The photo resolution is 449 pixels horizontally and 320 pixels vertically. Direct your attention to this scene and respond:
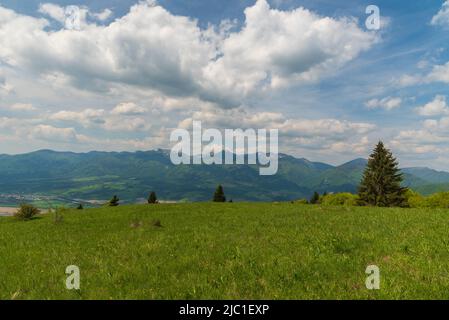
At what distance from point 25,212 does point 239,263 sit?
3829 cm

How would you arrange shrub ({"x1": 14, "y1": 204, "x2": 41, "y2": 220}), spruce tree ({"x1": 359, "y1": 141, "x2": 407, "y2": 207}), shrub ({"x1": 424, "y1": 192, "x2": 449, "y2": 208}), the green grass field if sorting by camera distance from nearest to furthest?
the green grass field, shrub ({"x1": 14, "y1": 204, "x2": 41, "y2": 220}), spruce tree ({"x1": 359, "y1": 141, "x2": 407, "y2": 207}), shrub ({"x1": 424, "y1": 192, "x2": 449, "y2": 208})

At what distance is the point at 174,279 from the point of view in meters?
10.1

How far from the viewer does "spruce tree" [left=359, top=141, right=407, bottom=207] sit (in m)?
79.5

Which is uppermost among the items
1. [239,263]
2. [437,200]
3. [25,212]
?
[239,263]

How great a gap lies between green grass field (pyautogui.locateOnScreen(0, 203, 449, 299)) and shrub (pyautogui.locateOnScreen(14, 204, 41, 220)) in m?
23.9

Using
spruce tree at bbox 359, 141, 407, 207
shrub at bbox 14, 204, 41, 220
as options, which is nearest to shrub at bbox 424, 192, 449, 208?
spruce tree at bbox 359, 141, 407, 207

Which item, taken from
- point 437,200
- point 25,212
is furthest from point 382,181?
point 25,212

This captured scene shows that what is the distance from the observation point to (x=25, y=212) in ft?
131

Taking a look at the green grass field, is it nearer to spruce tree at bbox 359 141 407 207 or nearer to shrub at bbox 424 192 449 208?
spruce tree at bbox 359 141 407 207

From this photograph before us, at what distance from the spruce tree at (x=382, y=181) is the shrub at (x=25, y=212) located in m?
72.7

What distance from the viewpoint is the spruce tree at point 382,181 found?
79.5 metres

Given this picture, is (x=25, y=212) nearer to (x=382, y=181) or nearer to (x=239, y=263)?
(x=239, y=263)

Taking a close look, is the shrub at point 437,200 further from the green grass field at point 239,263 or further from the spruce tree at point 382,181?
the green grass field at point 239,263
